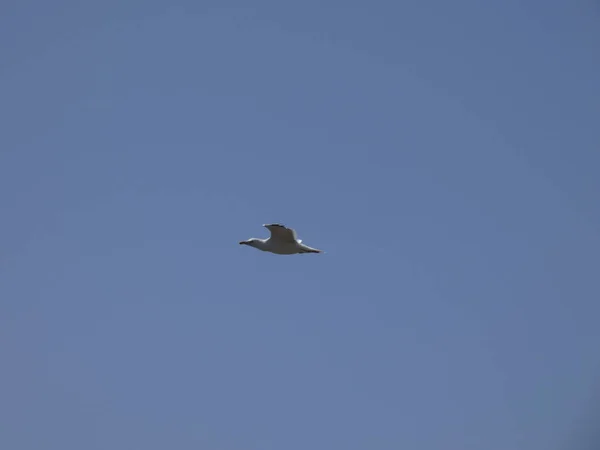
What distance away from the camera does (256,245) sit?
47.9m

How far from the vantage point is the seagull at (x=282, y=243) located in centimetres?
4325

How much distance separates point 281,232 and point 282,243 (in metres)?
1.37

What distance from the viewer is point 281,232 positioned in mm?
43562

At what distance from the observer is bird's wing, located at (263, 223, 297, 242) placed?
42.8 meters

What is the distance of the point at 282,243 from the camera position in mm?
44875

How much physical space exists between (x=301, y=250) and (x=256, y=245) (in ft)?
9.69

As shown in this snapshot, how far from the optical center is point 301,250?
45.5m

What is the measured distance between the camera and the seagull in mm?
43250

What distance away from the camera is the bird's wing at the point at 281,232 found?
42.8 m

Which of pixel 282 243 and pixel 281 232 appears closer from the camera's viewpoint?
pixel 281 232
